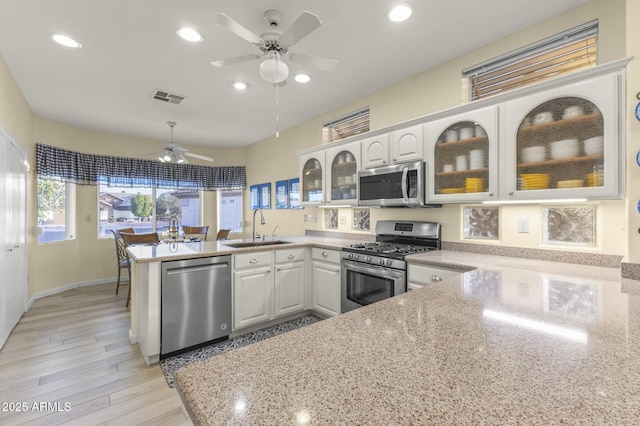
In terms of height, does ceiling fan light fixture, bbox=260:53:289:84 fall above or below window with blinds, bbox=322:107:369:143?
below

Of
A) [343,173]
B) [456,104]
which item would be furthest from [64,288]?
[456,104]

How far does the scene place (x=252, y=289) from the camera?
9.60 ft

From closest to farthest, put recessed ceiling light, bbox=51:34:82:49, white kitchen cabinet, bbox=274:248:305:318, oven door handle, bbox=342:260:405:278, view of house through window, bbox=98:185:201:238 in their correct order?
recessed ceiling light, bbox=51:34:82:49, oven door handle, bbox=342:260:405:278, white kitchen cabinet, bbox=274:248:305:318, view of house through window, bbox=98:185:201:238

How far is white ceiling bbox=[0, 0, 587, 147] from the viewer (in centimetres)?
202

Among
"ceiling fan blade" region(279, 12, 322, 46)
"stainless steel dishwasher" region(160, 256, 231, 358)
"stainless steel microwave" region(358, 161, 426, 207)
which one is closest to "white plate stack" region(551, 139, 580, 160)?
"stainless steel microwave" region(358, 161, 426, 207)

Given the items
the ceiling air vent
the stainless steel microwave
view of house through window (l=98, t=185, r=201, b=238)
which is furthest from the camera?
view of house through window (l=98, t=185, r=201, b=238)

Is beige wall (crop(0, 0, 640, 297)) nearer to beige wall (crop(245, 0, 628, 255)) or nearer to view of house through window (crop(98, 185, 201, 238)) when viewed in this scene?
beige wall (crop(245, 0, 628, 255))

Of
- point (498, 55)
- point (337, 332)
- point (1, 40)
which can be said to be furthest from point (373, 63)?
point (1, 40)

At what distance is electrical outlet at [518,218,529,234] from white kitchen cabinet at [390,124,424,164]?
908 millimetres

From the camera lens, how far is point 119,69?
2830 millimetres

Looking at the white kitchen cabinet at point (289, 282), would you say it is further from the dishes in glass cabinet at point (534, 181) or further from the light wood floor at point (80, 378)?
the dishes in glass cabinet at point (534, 181)

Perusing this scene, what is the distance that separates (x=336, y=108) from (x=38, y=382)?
12.7ft

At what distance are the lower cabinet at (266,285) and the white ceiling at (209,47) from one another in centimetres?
186

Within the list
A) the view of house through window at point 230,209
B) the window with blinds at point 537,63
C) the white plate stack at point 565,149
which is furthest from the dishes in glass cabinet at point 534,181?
the view of house through window at point 230,209
